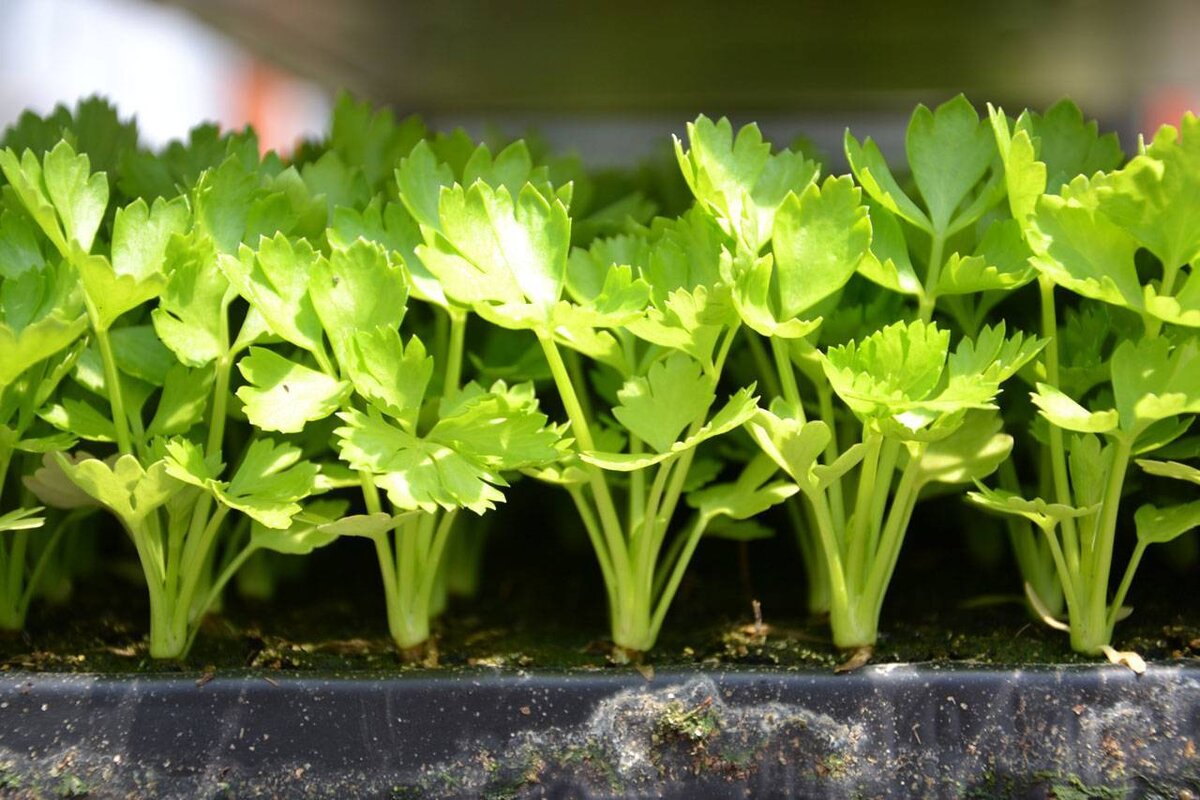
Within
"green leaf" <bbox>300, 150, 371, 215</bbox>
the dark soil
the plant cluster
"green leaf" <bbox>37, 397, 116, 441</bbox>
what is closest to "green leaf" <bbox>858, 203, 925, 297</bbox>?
the plant cluster

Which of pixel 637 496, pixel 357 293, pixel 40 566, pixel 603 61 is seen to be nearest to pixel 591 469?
pixel 637 496

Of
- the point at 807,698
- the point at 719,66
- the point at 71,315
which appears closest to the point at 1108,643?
the point at 807,698

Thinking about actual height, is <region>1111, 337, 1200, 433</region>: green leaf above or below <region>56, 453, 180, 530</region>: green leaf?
above

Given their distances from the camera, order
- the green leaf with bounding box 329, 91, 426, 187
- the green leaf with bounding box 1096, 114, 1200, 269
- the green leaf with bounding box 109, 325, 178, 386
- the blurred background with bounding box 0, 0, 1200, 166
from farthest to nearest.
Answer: the blurred background with bounding box 0, 0, 1200, 166 → the green leaf with bounding box 329, 91, 426, 187 → the green leaf with bounding box 109, 325, 178, 386 → the green leaf with bounding box 1096, 114, 1200, 269

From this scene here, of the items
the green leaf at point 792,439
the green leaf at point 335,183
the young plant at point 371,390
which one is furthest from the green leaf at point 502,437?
the green leaf at point 335,183

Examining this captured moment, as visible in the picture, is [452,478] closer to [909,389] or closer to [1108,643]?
[909,389]

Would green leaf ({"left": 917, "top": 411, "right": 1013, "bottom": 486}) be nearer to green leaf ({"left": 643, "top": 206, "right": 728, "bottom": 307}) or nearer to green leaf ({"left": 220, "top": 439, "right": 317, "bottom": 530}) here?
green leaf ({"left": 643, "top": 206, "right": 728, "bottom": 307})

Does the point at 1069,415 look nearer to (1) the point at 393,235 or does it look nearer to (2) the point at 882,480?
(2) the point at 882,480

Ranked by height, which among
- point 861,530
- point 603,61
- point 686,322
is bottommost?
point 861,530

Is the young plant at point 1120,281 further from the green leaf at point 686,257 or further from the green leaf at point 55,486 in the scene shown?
the green leaf at point 55,486

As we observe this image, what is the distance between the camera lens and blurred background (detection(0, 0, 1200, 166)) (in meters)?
1.54

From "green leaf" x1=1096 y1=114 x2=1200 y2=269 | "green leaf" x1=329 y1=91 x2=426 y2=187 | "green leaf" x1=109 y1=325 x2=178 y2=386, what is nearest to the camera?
"green leaf" x1=1096 y1=114 x2=1200 y2=269

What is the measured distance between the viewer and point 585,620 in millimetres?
641

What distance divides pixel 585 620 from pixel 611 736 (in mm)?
172
